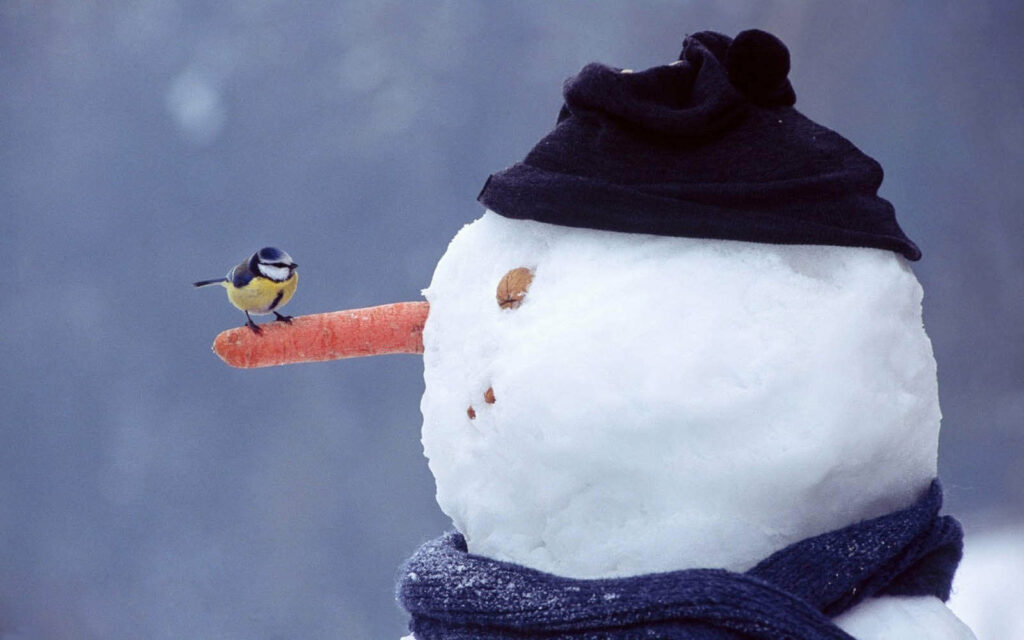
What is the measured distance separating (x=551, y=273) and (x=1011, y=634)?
1.25 meters

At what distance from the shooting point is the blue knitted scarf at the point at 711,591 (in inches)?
27.9

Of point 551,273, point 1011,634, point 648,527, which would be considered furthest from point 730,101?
point 1011,634

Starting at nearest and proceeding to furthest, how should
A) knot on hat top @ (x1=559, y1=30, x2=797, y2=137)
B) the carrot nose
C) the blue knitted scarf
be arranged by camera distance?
1. the blue knitted scarf
2. knot on hat top @ (x1=559, y1=30, x2=797, y2=137)
3. the carrot nose

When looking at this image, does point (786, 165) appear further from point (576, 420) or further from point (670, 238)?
point (576, 420)

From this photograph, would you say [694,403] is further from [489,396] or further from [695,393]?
[489,396]

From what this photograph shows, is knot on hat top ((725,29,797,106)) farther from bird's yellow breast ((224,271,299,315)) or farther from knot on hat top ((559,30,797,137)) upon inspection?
bird's yellow breast ((224,271,299,315))

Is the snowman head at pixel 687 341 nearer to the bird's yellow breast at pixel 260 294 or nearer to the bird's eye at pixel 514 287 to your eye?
the bird's eye at pixel 514 287

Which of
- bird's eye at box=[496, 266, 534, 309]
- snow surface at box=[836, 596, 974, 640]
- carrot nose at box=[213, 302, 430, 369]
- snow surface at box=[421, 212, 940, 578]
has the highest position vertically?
carrot nose at box=[213, 302, 430, 369]

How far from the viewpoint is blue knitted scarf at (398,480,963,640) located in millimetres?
708

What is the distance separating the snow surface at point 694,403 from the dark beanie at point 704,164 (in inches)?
1.0

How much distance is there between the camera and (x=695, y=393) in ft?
2.43

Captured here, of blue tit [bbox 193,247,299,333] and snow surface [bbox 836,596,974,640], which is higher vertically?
blue tit [bbox 193,247,299,333]

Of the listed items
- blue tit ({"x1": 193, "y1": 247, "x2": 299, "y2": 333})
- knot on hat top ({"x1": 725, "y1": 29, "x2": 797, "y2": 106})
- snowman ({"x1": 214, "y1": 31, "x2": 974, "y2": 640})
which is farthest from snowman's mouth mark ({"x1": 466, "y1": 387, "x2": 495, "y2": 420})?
knot on hat top ({"x1": 725, "y1": 29, "x2": 797, "y2": 106})

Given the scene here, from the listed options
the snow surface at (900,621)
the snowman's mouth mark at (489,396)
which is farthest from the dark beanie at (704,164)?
the snow surface at (900,621)
